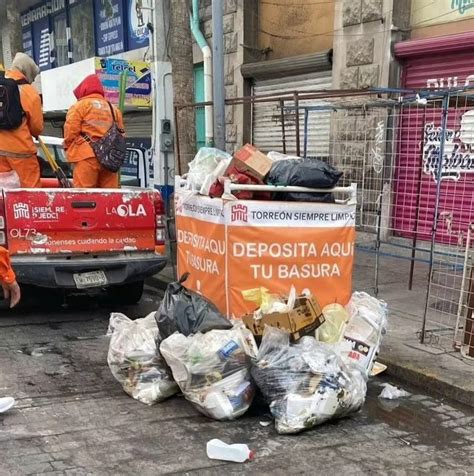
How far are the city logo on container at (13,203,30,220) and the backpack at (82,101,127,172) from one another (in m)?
1.39

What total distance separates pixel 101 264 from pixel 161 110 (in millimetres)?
4655

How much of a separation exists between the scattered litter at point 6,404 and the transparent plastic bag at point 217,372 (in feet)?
3.38

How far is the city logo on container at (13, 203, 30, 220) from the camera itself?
18.0 ft

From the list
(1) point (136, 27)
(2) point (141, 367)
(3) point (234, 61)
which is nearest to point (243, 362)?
(2) point (141, 367)

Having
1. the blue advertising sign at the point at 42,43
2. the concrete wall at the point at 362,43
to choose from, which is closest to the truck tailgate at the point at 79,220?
the concrete wall at the point at 362,43

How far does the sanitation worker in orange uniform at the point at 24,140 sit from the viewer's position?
645 centimetres

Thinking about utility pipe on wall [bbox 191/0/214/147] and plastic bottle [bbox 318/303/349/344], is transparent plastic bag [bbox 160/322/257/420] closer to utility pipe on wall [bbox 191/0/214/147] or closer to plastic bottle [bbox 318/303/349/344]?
plastic bottle [bbox 318/303/349/344]

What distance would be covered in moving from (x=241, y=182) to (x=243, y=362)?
4.53ft

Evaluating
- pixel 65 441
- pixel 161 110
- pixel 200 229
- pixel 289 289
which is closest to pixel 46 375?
pixel 65 441

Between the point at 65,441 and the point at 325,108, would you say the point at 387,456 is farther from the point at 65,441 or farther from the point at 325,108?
the point at 325,108

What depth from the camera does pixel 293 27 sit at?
10.8 m

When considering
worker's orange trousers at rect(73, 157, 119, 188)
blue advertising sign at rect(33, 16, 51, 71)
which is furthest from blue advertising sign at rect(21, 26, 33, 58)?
worker's orange trousers at rect(73, 157, 119, 188)

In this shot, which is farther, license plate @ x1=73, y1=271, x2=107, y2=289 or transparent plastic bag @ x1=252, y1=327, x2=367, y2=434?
license plate @ x1=73, y1=271, x2=107, y2=289

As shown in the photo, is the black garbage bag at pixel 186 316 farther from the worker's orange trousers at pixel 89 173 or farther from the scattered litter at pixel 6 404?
the worker's orange trousers at pixel 89 173
